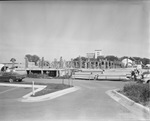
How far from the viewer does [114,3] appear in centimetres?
234

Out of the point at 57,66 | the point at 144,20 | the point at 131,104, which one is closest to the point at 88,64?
the point at 57,66

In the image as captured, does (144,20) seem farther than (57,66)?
No

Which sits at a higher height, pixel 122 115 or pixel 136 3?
pixel 136 3

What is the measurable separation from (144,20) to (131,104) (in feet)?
9.56

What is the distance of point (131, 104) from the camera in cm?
470

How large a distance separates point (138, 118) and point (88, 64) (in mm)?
30918

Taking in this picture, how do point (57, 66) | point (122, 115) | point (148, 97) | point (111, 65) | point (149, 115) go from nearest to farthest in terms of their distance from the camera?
point (149, 115) → point (122, 115) → point (148, 97) → point (57, 66) → point (111, 65)

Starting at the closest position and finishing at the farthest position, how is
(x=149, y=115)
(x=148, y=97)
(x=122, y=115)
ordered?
(x=149, y=115)
(x=122, y=115)
(x=148, y=97)

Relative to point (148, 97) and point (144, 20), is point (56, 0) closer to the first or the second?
point (144, 20)

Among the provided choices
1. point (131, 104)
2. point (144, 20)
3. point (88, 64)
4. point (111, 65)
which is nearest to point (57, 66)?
point (88, 64)

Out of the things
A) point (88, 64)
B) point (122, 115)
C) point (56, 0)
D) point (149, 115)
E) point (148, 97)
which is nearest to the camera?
point (56, 0)

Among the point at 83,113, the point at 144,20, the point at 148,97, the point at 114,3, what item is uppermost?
the point at 114,3

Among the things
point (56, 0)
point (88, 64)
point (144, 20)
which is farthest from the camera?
point (88, 64)

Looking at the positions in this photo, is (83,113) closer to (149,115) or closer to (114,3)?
(149,115)
